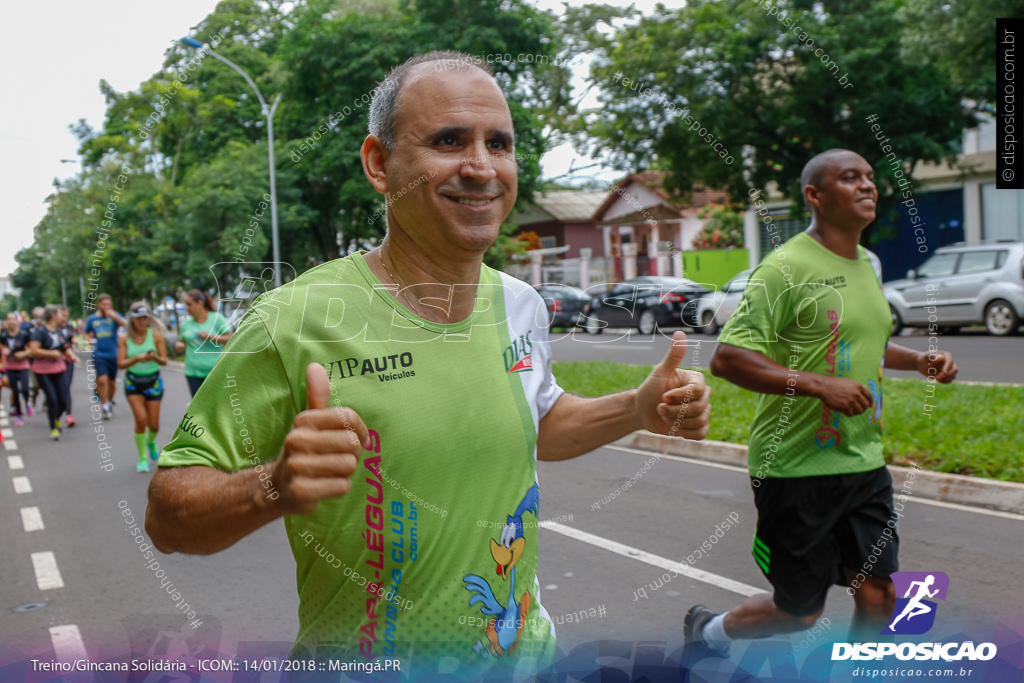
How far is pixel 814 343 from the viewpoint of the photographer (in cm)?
305

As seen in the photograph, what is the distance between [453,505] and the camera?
154 centimetres

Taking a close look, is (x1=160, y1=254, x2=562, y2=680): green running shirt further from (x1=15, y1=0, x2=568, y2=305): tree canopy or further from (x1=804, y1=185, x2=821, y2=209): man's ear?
(x1=804, y1=185, x2=821, y2=209): man's ear

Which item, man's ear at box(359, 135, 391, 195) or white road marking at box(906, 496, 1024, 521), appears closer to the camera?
man's ear at box(359, 135, 391, 195)

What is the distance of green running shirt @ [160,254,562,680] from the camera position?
1.45 meters

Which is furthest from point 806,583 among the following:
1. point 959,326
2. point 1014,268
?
point 959,326

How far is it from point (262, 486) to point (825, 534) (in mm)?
2209

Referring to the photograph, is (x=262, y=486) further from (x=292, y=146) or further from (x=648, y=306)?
(x=292, y=146)

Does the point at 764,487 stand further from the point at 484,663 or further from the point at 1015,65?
the point at 1015,65

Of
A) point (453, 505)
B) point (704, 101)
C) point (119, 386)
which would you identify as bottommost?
point (119, 386)

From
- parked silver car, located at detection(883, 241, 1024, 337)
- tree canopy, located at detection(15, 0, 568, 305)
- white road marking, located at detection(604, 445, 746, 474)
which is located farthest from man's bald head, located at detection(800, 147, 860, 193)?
parked silver car, located at detection(883, 241, 1024, 337)

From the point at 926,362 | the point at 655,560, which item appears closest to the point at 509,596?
the point at 926,362

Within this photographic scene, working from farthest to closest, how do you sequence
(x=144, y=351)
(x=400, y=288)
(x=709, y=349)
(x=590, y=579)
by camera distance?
(x=144, y=351) < (x=709, y=349) < (x=590, y=579) < (x=400, y=288)

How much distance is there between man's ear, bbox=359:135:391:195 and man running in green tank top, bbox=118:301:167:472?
7.33 meters

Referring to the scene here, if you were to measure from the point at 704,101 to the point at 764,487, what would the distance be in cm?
996
